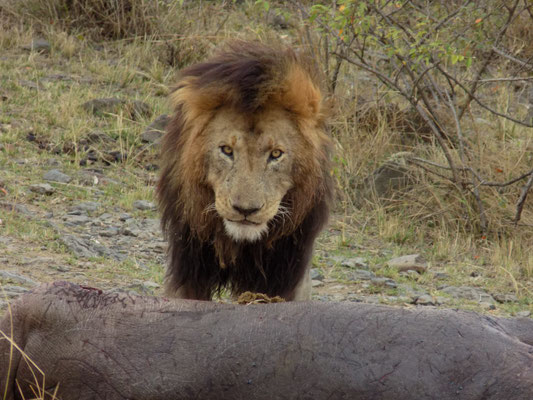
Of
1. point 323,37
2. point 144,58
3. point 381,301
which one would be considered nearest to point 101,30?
point 144,58

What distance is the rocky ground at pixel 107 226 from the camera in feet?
17.3

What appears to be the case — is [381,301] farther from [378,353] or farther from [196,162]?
[378,353]

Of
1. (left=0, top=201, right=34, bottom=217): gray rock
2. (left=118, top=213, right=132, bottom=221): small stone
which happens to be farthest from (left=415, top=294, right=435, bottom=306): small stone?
(left=0, top=201, right=34, bottom=217): gray rock

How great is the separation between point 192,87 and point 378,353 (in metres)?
1.80

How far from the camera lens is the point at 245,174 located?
12.4 feet

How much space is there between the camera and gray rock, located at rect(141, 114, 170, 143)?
25.2 ft

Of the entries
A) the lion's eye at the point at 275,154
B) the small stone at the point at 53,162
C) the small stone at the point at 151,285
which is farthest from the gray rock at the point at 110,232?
the lion's eye at the point at 275,154

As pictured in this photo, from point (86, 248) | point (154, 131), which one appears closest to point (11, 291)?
point (86, 248)

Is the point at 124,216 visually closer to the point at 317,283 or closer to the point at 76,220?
the point at 76,220

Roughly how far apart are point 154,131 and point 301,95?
12.8 feet

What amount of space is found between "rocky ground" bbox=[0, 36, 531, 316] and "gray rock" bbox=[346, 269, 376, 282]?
11 millimetres

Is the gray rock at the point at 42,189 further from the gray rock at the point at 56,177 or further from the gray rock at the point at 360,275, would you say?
the gray rock at the point at 360,275

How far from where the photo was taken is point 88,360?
272 centimetres

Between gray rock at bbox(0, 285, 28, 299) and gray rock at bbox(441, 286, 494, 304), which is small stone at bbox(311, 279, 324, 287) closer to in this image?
gray rock at bbox(441, 286, 494, 304)
